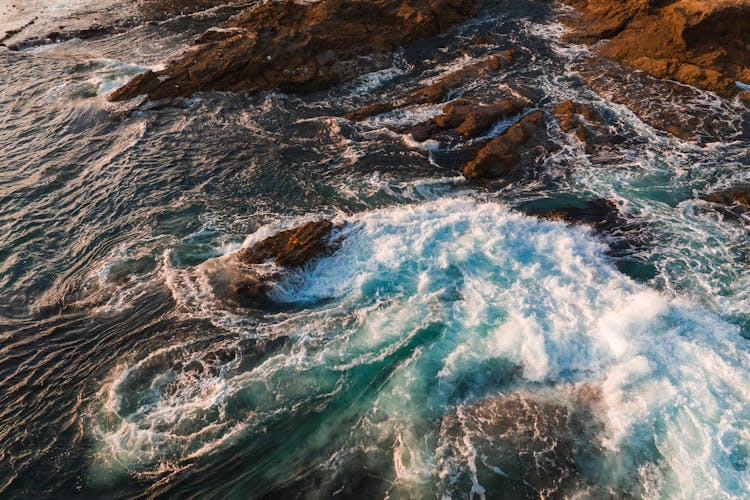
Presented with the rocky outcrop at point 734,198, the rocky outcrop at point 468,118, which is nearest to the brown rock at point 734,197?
the rocky outcrop at point 734,198

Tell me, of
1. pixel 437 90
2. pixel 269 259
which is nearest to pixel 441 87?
pixel 437 90

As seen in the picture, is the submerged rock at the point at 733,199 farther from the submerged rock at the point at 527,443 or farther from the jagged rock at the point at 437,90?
the jagged rock at the point at 437,90

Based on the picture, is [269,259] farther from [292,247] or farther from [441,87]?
[441,87]

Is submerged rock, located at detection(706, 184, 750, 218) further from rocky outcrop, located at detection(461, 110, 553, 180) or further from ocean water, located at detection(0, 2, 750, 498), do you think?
rocky outcrop, located at detection(461, 110, 553, 180)

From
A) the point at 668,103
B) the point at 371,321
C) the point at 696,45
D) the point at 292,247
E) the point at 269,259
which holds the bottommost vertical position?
the point at 371,321

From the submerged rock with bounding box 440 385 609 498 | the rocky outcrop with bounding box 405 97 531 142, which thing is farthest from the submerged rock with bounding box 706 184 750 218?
the submerged rock with bounding box 440 385 609 498

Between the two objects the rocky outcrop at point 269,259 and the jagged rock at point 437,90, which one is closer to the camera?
the rocky outcrop at point 269,259
